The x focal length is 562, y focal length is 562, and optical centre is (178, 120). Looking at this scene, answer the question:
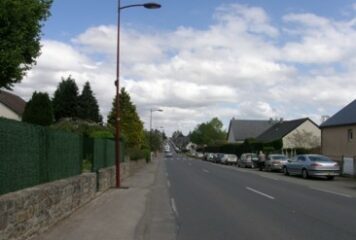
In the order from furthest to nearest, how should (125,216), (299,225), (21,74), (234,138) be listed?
(234,138)
(21,74)
(125,216)
(299,225)

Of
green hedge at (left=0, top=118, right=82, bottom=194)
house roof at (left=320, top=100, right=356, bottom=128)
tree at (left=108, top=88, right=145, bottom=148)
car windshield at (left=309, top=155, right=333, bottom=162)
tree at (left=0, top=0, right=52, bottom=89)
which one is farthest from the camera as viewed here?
tree at (left=108, top=88, right=145, bottom=148)

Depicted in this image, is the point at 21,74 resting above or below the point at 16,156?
above

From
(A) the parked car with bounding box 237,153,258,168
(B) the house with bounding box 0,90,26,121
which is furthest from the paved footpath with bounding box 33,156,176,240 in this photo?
(B) the house with bounding box 0,90,26,121

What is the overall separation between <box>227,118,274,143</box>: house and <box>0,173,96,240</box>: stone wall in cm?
11216

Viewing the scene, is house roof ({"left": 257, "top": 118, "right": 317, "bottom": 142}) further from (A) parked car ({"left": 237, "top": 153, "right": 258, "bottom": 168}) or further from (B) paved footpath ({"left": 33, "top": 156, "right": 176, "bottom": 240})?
(B) paved footpath ({"left": 33, "top": 156, "right": 176, "bottom": 240})

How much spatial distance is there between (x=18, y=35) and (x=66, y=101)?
59.6 metres

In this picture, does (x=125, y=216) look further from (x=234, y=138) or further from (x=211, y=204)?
(x=234, y=138)

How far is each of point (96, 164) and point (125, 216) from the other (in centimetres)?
679

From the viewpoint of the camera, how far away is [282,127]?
9225cm

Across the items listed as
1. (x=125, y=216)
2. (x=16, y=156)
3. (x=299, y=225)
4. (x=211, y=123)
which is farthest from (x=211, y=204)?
(x=211, y=123)

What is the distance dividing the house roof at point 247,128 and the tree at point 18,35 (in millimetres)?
104484

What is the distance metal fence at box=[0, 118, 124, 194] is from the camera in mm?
9953

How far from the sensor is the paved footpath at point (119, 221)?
11.4 m

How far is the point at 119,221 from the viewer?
13680 mm
